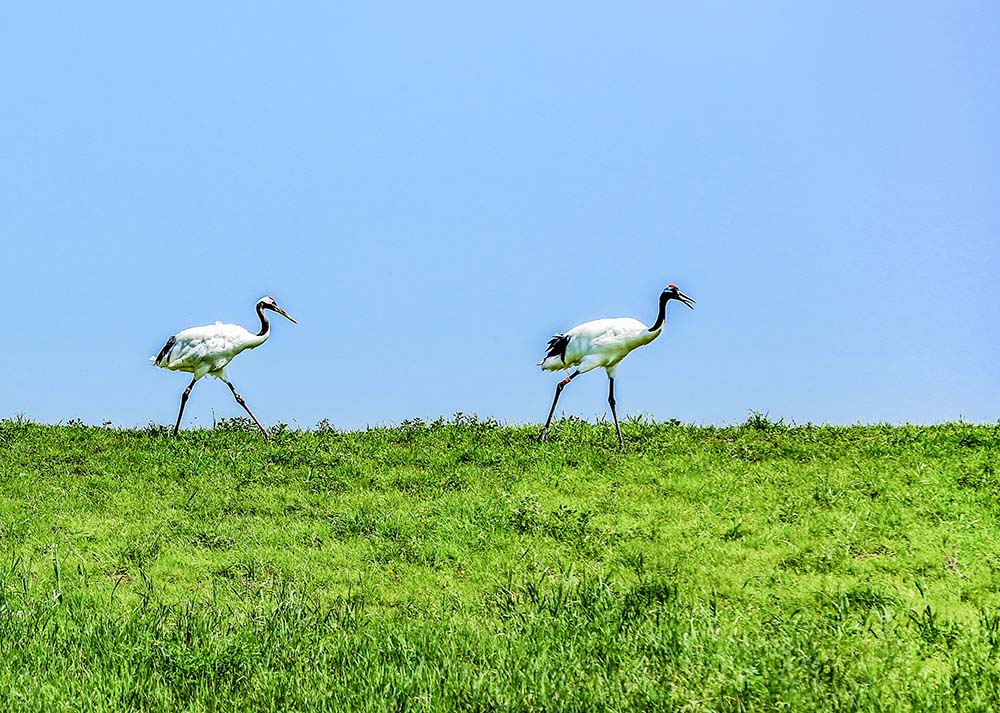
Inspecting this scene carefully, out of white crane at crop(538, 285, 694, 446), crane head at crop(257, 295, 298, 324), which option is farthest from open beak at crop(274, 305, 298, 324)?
white crane at crop(538, 285, 694, 446)

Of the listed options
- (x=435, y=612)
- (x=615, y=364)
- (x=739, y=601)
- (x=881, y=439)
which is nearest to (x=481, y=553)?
(x=435, y=612)

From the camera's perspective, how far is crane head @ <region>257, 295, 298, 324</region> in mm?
20094

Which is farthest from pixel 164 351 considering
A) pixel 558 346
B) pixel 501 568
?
pixel 501 568

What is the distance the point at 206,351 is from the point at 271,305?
2445 mm

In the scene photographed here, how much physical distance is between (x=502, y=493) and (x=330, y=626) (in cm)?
556

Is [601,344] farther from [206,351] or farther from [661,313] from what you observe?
[206,351]

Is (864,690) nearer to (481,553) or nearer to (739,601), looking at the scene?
(739,601)

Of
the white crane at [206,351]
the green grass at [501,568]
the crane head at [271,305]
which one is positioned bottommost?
the green grass at [501,568]

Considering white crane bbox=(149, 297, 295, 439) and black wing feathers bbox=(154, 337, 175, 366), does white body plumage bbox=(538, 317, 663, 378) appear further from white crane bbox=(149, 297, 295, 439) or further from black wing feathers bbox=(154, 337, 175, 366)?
black wing feathers bbox=(154, 337, 175, 366)

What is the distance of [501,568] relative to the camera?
9.87 m

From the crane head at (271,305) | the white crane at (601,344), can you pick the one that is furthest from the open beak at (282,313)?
the white crane at (601,344)

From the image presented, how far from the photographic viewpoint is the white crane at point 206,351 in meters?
18.2

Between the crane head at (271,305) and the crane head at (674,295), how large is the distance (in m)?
8.23

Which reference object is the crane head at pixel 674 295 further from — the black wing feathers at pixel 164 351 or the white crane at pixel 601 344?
the black wing feathers at pixel 164 351
